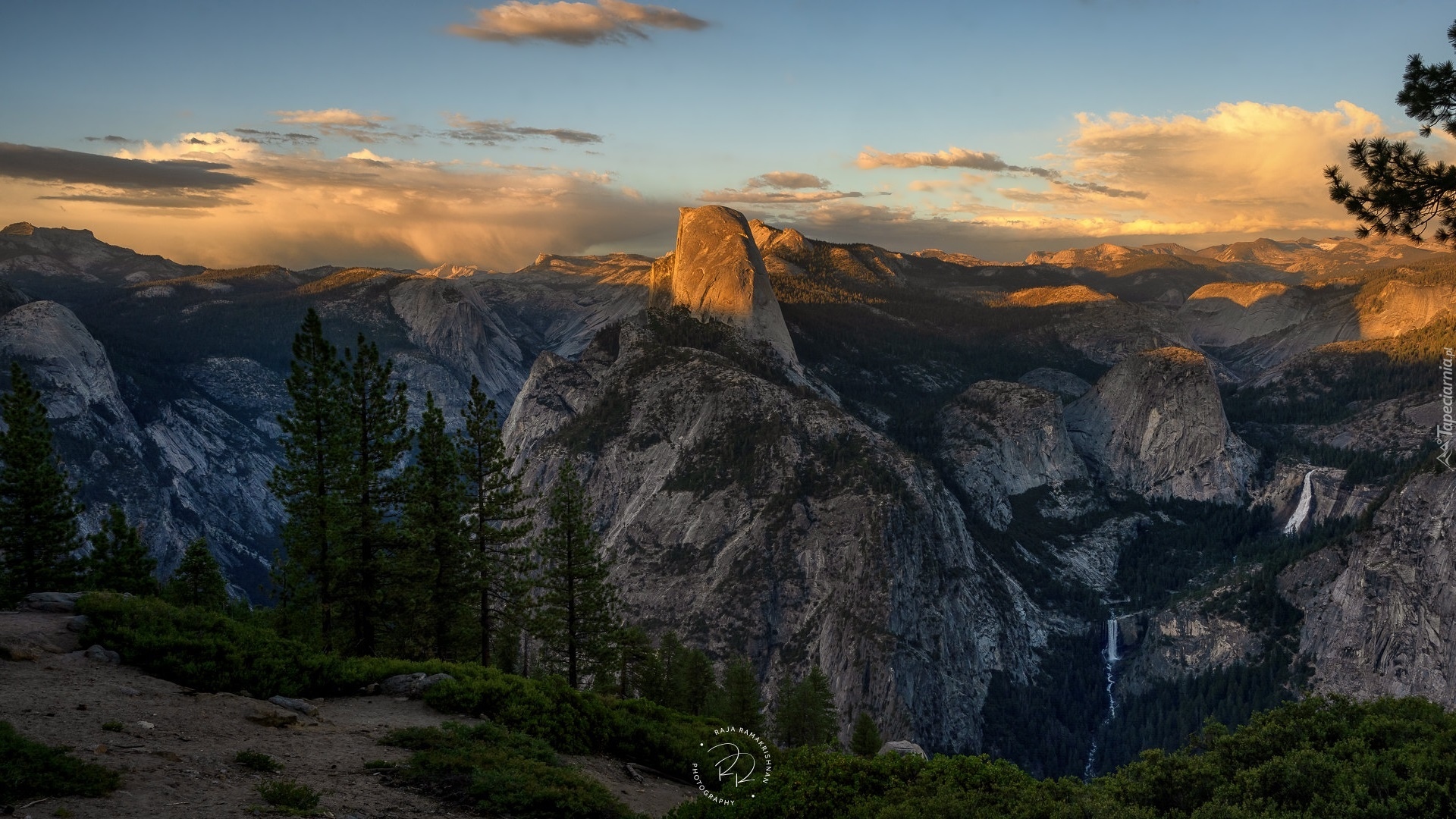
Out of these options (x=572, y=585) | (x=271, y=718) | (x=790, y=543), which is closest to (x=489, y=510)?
(x=572, y=585)

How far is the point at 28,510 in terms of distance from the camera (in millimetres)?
45844

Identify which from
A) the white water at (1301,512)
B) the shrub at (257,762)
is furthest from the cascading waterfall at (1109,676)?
the shrub at (257,762)

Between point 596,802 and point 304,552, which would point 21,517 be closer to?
point 304,552

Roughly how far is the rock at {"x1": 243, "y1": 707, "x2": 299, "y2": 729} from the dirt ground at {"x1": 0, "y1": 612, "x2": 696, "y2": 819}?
0.06 metres

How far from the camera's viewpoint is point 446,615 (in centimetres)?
4175

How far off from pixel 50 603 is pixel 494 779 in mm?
17411

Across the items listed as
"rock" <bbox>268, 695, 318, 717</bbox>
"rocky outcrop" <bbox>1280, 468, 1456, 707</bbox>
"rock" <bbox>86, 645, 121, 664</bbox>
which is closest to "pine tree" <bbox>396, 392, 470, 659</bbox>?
"rock" <bbox>268, 695, 318, 717</bbox>

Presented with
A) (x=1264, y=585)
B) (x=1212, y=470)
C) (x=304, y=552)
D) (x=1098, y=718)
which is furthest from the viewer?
(x=1212, y=470)

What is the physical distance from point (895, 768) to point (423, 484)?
85.7ft

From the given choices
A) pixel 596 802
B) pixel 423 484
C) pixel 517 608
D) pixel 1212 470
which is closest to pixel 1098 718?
pixel 1212 470

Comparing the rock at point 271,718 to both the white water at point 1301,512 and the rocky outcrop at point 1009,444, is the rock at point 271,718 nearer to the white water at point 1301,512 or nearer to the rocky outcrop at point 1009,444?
the rocky outcrop at point 1009,444

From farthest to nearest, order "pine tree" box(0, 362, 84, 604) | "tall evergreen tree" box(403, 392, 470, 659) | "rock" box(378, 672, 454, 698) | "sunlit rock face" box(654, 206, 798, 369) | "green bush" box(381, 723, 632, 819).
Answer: "sunlit rock face" box(654, 206, 798, 369) < "pine tree" box(0, 362, 84, 604) < "tall evergreen tree" box(403, 392, 470, 659) < "rock" box(378, 672, 454, 698) < "green bush" box(381, 723, 632, 819)

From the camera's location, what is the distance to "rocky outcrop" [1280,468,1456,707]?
110 metres

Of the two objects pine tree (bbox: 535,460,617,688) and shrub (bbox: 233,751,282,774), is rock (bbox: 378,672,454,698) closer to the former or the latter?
shrub (bbox: 233,751,282,774)
